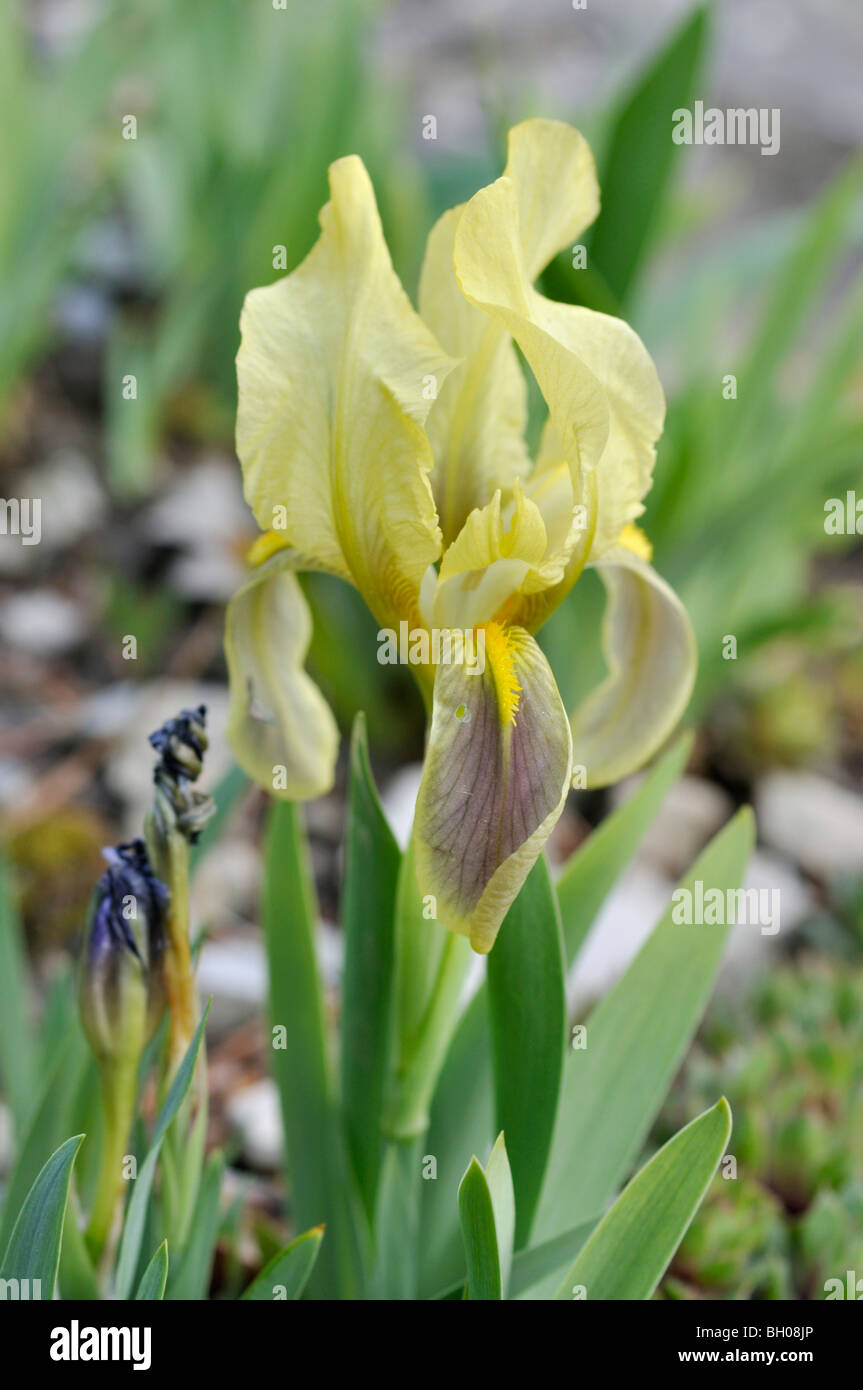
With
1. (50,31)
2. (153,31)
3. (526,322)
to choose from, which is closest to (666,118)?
(526,322)

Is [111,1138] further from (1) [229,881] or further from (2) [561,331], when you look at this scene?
(1) [229,881]

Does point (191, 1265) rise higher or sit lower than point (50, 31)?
lower

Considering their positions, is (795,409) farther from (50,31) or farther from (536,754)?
(50,31)

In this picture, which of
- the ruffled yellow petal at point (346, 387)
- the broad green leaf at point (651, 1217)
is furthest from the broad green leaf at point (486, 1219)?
the ruffled yellow petal at point (346, 387)

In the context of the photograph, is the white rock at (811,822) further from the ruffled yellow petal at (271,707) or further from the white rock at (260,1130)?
the ruffled yellow petal at (271,707)

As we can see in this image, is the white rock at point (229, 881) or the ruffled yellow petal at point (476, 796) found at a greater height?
the white rock at point (229, 881)
